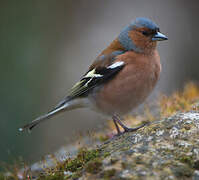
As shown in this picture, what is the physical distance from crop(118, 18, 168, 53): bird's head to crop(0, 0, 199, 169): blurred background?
13.1 ft

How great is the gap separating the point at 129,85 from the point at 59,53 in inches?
388

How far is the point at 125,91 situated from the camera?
15.9 ft

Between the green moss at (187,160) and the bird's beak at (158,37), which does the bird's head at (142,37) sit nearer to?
the bird's beak at (158,37)

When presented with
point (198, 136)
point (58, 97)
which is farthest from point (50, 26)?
point (198, 136)

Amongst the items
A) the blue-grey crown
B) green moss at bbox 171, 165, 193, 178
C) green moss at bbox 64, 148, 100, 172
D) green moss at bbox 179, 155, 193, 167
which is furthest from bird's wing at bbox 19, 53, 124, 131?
green moss at bbox 171, 165, 193, 178

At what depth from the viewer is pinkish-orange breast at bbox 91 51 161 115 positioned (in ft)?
15.9

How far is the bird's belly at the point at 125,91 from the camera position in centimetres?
485

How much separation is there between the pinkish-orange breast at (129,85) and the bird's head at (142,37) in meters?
0.24

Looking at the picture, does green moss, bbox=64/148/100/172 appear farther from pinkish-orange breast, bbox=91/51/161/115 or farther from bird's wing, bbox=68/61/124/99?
bird's wing, bbox=68/61/124/99

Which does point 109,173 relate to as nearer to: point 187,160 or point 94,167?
point 94,167

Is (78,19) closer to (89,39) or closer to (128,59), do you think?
(89,39)

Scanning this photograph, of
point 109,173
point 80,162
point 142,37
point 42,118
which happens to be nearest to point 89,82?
point 42,118

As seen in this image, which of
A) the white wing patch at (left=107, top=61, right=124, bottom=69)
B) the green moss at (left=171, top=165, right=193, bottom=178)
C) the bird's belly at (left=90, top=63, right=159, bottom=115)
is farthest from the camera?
the white wing patch at (left=107, top=61, right=124, bottom=69)

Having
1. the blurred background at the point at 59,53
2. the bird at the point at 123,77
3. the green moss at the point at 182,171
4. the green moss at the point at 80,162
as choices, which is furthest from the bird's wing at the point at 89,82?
the blurred background at the point at 59,53
